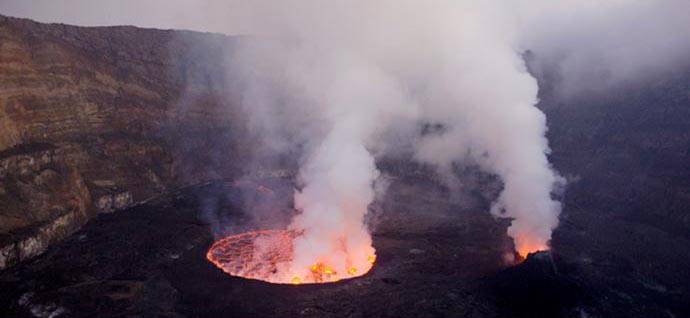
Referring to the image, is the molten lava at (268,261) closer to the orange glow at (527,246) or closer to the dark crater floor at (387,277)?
the dark crater floor at (387,277)

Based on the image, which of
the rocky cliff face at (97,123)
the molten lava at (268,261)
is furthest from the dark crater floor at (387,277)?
the rocky cliff face at (97,123)

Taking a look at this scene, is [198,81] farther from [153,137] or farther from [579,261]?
[579,261]

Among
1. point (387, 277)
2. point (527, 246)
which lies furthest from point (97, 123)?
point (527, 246)

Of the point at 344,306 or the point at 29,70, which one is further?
the point at 29,70

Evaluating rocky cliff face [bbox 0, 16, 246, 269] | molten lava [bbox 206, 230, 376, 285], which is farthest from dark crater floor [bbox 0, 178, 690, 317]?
rocky cliff face [bbox 0, 16, 246, 269]

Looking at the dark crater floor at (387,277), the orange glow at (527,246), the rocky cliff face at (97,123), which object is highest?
the rocky cliff face at (97,123)

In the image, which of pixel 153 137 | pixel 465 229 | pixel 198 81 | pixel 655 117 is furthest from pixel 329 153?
pixel 655 117
